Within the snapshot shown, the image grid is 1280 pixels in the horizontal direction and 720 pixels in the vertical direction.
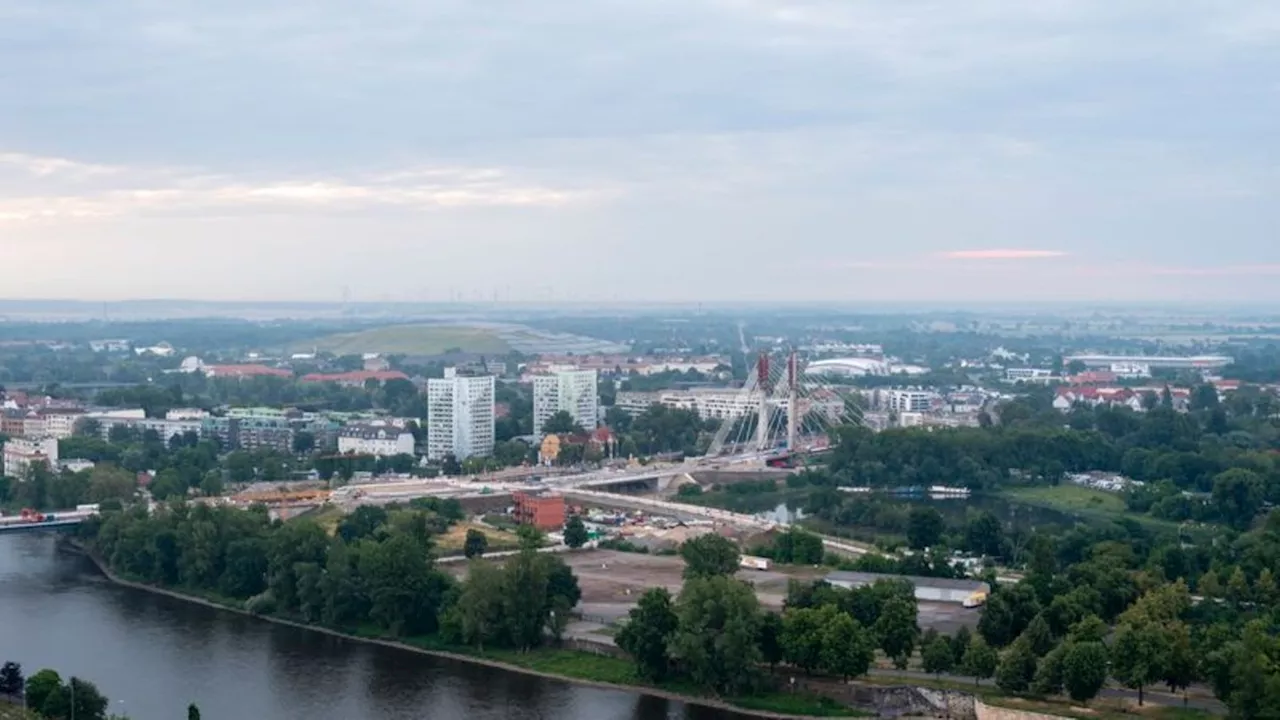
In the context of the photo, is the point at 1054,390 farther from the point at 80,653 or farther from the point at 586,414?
the point at 80,653

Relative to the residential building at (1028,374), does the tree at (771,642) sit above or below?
above

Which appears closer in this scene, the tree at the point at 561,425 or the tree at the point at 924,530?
the tree at the point at 924,530

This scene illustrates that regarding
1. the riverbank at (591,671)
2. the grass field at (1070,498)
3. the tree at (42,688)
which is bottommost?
the grass field at (1070,498)

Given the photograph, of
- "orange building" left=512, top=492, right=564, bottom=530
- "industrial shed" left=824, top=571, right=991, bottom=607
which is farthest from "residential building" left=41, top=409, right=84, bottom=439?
"industrial shed" left=824, top=571, right=991, bottom=607

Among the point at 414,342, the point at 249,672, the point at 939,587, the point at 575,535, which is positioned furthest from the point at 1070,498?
the point at 414,342

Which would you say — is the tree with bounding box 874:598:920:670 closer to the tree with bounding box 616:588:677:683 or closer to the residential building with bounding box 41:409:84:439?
the tree with bounding box 616:588:677:683

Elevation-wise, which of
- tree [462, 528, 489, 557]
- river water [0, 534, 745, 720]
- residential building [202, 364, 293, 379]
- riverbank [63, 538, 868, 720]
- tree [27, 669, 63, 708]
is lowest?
river water [0, 534, 745, 720]

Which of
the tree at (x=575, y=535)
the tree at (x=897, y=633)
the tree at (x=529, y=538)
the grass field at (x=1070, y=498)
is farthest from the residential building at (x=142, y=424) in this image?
the tree at (x=897, y=633)

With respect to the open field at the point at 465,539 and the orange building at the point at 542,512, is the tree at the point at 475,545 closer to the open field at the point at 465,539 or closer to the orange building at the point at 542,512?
the open field at the point at 465,539

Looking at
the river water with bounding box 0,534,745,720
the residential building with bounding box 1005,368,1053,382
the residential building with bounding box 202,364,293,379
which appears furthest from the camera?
the residential building with bounding box 1005,368,1053,382
